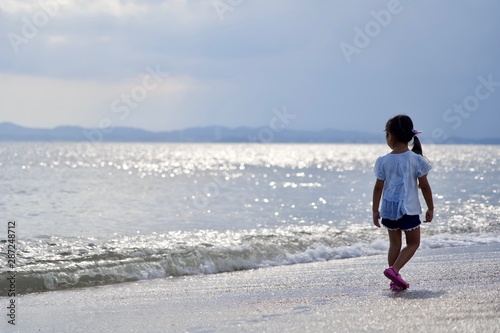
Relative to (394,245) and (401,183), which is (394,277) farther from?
(401,183)

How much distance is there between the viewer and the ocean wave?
9867 mm

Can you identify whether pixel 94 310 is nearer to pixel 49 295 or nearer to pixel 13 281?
pixel 49 295

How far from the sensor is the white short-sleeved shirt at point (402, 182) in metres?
7.34

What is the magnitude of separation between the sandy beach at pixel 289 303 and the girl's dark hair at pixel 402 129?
1.67m

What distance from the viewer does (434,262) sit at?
989 centimetres

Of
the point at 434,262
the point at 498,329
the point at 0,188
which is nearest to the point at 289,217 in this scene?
the point at 434,262

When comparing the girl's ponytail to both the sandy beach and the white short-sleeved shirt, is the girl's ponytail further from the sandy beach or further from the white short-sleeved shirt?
the sandy beach

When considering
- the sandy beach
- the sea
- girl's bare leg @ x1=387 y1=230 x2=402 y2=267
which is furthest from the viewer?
the sea

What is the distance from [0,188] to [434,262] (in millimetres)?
27972

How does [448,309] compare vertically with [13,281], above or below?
above

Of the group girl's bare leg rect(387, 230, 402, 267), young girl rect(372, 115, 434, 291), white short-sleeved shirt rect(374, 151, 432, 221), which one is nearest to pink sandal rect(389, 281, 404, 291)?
young girl rect(372, 115, 434, 291)

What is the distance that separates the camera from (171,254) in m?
11.4

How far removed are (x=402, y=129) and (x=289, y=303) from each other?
7.51 ft

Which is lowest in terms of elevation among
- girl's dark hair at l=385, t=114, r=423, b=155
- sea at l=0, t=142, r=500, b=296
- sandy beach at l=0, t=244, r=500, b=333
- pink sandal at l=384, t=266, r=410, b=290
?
sea at l=0, t=142, r=500, b=296
